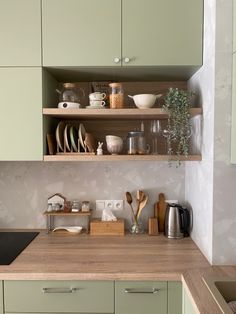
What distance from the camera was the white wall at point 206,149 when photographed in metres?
1.48

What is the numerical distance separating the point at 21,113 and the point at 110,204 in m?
0.89

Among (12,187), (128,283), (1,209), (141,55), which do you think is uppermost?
(141,55)

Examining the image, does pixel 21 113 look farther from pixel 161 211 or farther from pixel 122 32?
pixel 161 211

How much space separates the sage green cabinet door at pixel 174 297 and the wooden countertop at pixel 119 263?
4cm

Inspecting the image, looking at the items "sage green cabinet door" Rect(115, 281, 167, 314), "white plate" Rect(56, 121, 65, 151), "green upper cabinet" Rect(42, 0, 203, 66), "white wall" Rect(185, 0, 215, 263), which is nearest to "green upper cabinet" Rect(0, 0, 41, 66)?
"green upper cabinet" Rect(42, 0, 203, 66)

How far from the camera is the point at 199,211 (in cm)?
172

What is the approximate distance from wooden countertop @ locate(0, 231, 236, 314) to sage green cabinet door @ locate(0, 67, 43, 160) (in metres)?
0.56

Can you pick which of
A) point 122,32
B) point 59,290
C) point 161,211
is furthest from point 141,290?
point 122,32

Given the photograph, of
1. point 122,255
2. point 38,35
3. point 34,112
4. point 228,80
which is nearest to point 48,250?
point 122,255

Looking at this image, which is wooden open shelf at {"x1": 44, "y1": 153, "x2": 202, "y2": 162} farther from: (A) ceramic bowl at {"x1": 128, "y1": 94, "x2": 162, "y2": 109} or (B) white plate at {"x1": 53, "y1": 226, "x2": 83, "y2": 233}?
(B) white plate at {"x1": 53, "y1": 226, "x2": 83, "y2": 233}

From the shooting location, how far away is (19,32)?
1.67 meters

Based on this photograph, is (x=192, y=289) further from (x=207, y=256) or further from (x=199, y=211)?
(x=199, y=211)

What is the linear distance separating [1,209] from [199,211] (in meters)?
1.40

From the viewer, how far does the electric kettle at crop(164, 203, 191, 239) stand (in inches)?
74.0
